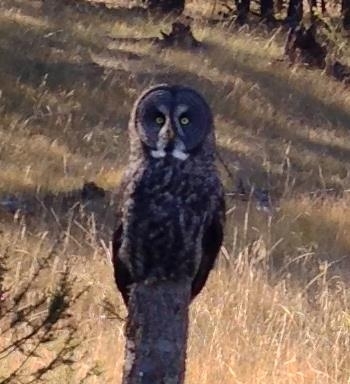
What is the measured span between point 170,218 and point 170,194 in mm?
64

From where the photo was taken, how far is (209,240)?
3273 millimetres

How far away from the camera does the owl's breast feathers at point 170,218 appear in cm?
304

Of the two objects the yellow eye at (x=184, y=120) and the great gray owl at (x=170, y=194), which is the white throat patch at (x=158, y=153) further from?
the yellow eye at (x=184, y=120)

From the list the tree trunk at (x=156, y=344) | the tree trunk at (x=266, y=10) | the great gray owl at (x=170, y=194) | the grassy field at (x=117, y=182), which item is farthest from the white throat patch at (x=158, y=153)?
the tree trunk at (x=266, y=10)

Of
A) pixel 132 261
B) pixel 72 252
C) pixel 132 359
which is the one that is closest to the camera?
pixel 132 359

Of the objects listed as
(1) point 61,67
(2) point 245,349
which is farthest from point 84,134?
(2) point 245,349

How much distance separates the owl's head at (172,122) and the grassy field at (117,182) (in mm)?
604

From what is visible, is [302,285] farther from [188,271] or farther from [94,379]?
[188,271]

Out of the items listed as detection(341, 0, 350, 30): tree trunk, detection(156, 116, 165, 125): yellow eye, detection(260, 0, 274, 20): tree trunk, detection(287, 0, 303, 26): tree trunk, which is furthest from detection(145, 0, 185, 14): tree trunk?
detection(156, 116, 165, 125): yellow eye

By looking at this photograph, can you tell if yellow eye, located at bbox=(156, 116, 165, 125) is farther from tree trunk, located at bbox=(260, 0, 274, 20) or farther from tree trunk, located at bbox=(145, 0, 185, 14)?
tree trunk, located at bbox=(260, 0, 274, 20)

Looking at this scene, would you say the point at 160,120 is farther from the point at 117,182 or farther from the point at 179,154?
the point at 117,182

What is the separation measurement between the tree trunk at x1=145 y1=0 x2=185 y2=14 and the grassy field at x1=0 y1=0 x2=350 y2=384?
0.60 meters

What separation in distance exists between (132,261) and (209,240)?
20 centimetres

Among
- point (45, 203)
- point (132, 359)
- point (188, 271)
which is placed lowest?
point (45, 203)
